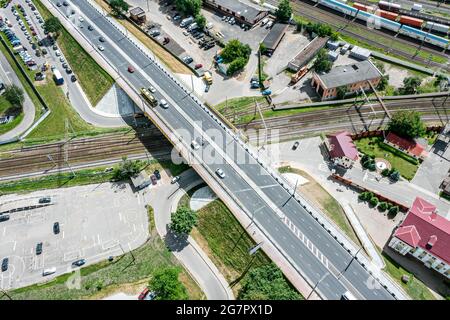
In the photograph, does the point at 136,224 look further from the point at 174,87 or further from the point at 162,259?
the point at 174,87

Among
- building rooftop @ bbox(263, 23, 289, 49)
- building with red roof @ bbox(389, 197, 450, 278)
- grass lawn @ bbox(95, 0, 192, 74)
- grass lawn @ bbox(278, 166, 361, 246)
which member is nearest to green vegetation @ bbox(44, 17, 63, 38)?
grass lawn @ bbox(95, 0, 192, 74)

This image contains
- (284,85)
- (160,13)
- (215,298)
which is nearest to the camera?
(215,298)

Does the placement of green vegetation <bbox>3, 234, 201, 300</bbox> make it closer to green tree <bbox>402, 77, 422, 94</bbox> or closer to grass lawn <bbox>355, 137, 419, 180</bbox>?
grass lawn <bbox>355, 137, 419, 180</bbox>

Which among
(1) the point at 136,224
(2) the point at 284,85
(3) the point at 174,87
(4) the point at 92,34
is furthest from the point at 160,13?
(1) the point at 136,224

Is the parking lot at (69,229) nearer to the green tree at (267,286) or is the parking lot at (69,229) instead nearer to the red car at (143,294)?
the red car at (143,294)

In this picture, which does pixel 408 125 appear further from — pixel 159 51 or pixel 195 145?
pixel 159 51
